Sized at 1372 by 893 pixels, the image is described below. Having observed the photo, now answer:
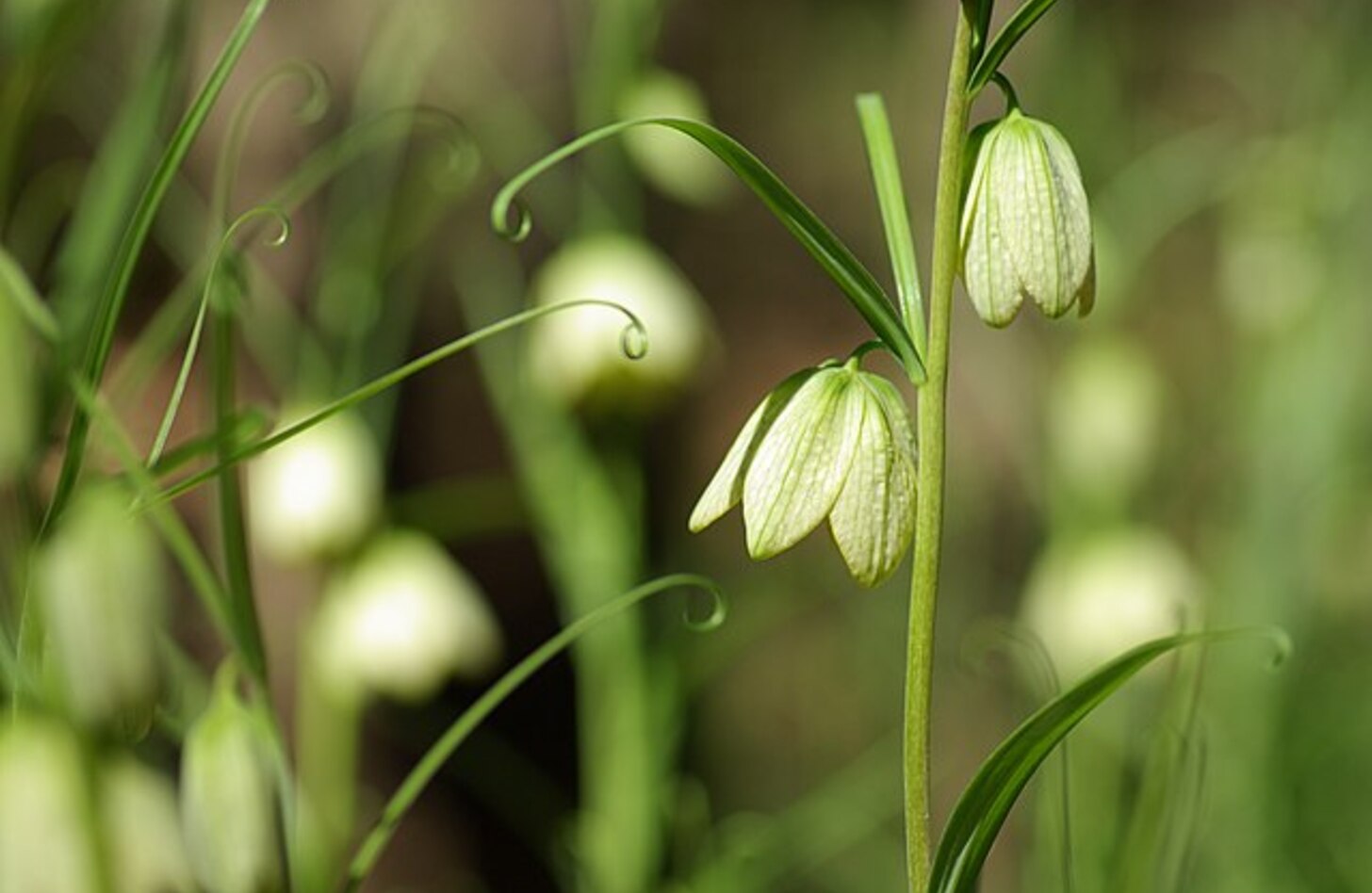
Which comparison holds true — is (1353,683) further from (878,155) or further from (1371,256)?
(878,155)

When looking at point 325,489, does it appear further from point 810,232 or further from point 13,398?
point 810,232

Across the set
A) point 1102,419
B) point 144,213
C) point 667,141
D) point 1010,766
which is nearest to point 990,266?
point 1010,766

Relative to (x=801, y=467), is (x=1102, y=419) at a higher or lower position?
higher

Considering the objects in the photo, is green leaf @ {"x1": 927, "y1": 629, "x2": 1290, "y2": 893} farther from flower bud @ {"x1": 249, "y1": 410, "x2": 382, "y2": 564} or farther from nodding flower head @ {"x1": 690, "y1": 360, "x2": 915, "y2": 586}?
flower bud @ {"x1": 249, "y1": 410, "x2": 382, "y2": 564}

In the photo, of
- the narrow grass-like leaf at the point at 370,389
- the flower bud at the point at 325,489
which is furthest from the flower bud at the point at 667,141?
the narrow grass-like leaf at the point at 370,389

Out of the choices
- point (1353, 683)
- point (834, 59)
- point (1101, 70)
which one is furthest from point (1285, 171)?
point (834, 59)

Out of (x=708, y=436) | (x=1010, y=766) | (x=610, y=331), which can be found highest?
(x=708, y=436)

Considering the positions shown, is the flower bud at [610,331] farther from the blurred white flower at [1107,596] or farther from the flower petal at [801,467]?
the flower petal at [801,467]
